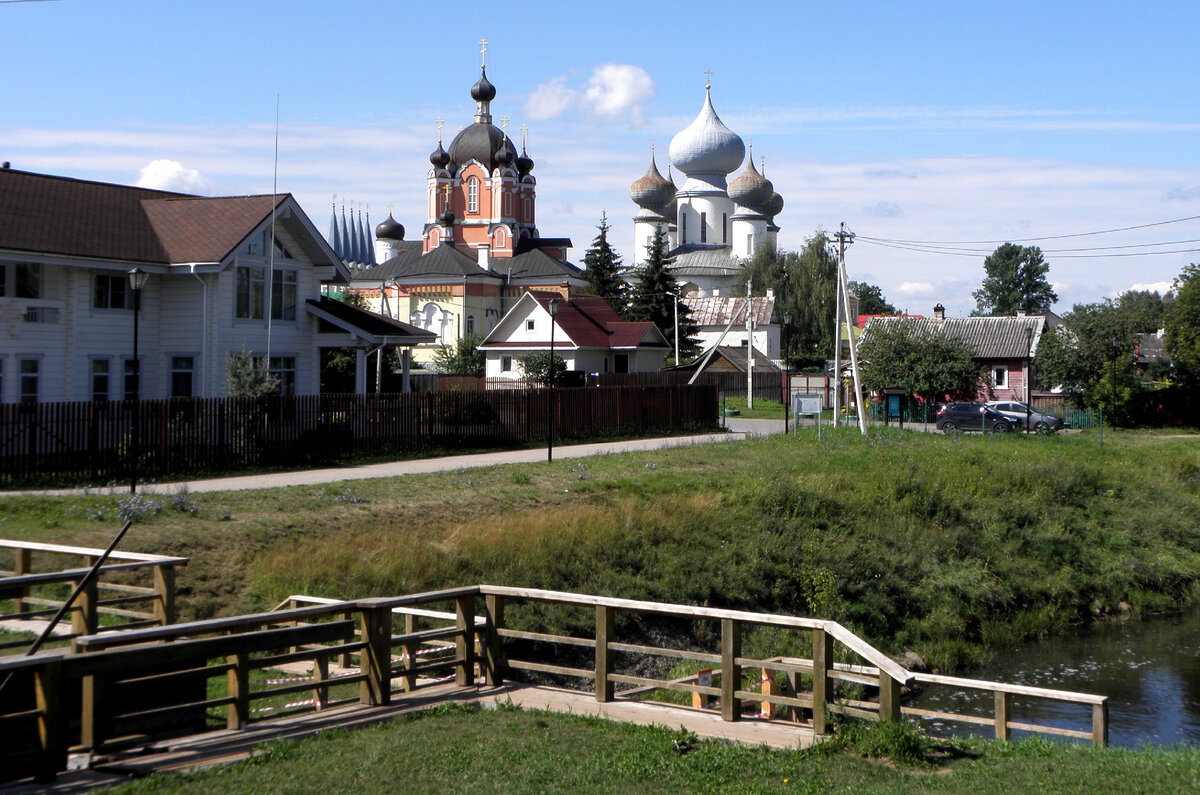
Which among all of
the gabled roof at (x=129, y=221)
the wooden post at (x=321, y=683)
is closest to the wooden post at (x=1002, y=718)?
the wooden post at (x=321, y=683)

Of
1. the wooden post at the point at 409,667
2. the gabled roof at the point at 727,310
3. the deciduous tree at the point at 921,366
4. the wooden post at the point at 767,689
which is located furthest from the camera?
the gabled roof at the point at 727,310

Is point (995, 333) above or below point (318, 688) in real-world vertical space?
above

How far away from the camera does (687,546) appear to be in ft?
69.8

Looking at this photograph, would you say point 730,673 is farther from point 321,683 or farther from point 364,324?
point 364,324

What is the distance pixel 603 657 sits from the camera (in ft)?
31.2

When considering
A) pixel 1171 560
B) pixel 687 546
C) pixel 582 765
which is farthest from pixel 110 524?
pixel 1171 560

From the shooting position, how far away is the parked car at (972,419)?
43.8m

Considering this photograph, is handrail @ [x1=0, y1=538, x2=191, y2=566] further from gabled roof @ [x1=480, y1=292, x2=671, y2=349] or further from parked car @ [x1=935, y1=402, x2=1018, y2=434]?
gabled roof @ [x1=480, y1=292, x2=671, y2=349]

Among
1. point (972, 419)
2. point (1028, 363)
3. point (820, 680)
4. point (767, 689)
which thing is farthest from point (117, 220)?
point (1028, 363)

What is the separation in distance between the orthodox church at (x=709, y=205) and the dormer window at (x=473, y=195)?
19.7 metres

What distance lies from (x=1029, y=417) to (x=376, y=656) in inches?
1553

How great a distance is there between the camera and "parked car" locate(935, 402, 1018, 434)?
43781 millimetres

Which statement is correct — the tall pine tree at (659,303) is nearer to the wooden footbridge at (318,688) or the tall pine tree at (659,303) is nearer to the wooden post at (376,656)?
the wooden footbridge at (318,688)

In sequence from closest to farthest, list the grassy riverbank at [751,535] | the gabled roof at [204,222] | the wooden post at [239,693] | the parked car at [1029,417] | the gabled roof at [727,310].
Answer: the wooden post at [239,693]
the grassy riverbank at [751,535]
the gabled roof at [204,222]
the parked car at [1029,417]
the gabled roof at [727,310]
